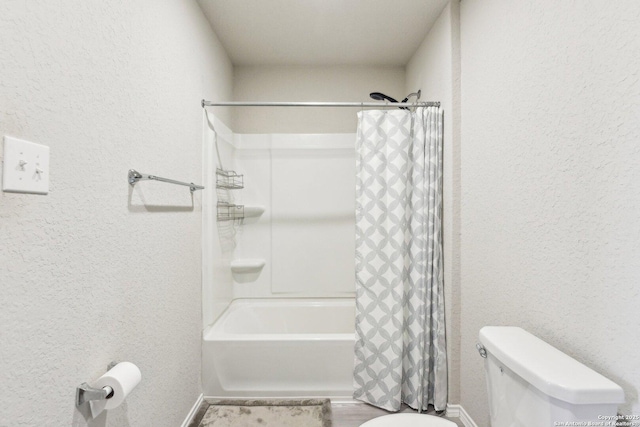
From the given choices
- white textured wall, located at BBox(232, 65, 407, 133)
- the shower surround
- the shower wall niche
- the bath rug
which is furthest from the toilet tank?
white textured wall, located at BBox(232, 65, 407, 133)

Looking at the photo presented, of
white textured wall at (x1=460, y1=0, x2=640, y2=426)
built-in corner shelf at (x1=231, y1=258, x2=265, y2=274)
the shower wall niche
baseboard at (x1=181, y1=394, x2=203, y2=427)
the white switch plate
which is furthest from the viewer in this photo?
the shower wall niche

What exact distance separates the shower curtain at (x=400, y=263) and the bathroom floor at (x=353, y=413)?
0.05 metres

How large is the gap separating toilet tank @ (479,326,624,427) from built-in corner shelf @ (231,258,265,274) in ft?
6.09

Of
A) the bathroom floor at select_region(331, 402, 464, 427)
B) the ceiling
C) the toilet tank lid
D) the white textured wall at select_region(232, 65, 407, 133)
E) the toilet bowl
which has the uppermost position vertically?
the ceiling

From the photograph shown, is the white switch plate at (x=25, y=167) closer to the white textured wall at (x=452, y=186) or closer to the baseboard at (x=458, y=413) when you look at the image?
the white textured wall at (x=452, y=186)

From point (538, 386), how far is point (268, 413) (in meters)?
1.54

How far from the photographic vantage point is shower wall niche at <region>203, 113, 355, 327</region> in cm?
262

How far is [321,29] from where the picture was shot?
83.2 inches

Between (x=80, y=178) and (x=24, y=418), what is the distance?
62 cm

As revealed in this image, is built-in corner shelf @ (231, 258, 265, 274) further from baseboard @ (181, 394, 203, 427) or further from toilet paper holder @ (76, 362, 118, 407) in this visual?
toilet paper holder @ (76, 362, 118, 407)

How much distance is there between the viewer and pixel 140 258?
1.21m

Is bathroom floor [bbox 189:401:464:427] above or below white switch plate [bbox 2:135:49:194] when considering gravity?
below

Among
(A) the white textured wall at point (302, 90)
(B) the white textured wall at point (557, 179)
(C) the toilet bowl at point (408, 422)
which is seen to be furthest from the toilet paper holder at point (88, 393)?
(A) the white textured wall at point (302, 90)

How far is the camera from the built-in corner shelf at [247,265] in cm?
251
